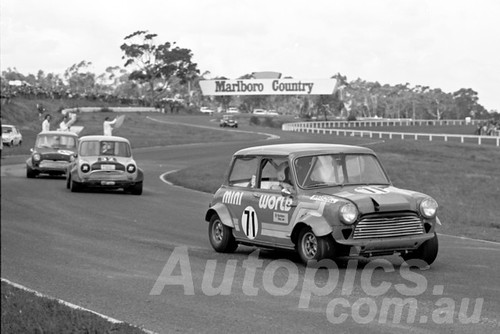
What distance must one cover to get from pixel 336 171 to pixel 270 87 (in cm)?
12758

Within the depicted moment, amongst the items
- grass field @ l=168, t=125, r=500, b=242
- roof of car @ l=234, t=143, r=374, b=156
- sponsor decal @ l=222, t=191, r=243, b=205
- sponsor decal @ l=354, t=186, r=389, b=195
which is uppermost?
roof of car @ l=234, t=143, r=374, b=156

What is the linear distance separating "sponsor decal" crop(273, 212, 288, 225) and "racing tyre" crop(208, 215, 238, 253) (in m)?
1.04

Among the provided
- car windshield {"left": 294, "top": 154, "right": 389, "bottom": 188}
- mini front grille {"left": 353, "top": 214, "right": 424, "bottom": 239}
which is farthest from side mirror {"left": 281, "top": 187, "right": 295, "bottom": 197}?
mini front grille {"left": 353, "top": 214, "right": 424, "bottom": 239}

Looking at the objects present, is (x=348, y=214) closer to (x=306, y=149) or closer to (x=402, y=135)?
(x=306, y=149)

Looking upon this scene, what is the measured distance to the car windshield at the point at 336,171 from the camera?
11992mm

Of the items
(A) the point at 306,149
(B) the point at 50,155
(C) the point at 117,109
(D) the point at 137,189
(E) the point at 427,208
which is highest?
(A) the point at 306,149

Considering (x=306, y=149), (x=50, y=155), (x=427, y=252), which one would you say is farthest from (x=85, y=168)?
(x=427, y=252)

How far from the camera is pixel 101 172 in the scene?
928 inches

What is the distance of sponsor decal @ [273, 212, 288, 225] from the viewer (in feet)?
38.7

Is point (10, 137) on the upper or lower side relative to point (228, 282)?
lower

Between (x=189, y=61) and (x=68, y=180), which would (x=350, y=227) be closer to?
(x=68, y=180)

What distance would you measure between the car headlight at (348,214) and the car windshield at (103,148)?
47.4 ft
